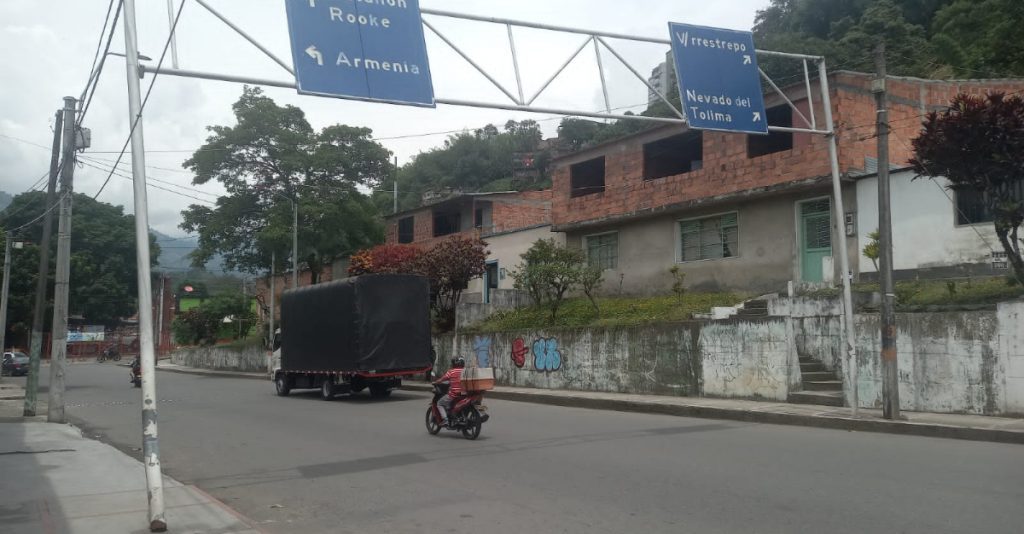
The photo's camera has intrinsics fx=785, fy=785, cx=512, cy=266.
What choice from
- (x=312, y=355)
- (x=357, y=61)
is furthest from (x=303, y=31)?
(x=312, y=355)

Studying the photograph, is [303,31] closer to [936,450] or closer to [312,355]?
[936,450]

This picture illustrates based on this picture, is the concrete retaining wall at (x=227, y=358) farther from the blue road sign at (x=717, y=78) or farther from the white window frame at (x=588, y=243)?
the blue road sign at (x=717, y=78)

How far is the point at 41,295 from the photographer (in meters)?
19.6

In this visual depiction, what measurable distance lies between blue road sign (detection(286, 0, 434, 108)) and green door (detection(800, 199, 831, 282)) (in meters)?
14.7

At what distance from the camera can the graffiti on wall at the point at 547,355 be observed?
2297 centimetres

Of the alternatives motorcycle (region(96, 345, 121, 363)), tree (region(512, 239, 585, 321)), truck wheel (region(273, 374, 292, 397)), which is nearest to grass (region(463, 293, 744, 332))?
tree (region(512, 239, 585, 321))

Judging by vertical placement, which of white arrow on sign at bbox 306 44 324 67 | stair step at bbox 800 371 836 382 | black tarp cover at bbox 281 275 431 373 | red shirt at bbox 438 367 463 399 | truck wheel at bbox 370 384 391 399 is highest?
white arrow on sign at bbox 306 44 324 67

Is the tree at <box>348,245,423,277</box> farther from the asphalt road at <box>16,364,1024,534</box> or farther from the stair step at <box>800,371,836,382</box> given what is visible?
the stair step at <box>800,371,836,382</box>

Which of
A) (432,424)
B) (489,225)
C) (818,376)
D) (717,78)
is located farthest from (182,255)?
(717,78)

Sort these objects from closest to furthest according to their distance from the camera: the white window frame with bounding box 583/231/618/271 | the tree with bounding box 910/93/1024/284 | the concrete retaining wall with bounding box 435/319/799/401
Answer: the tree with bounding box 910/93/1024/284 → the concrete retaining wall with bounding box 435/319/799/401 → the white window frame with bounding box 583/231/618/271

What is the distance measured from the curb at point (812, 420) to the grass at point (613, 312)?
107 inches

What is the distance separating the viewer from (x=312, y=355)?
2325cm

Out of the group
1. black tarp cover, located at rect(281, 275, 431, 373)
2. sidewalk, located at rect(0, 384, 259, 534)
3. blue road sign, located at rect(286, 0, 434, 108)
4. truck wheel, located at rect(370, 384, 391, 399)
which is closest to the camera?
sidewalk, located at rect(0, 384, 259, 534)

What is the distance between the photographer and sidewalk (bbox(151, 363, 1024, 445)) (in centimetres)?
1201
